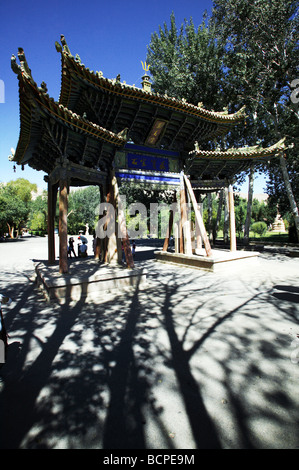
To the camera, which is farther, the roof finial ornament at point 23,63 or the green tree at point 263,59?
the green tree at point 263,59

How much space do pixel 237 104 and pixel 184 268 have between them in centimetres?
1503

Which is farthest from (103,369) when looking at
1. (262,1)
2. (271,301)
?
(262,1)

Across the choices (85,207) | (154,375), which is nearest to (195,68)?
(154,375)

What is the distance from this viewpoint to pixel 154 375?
11.1 feet

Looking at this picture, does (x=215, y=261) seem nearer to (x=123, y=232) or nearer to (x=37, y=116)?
(x=123, y=232)

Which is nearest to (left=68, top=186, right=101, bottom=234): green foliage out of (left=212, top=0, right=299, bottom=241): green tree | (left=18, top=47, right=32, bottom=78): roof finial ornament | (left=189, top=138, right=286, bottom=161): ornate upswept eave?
(left=212, top=0, right=299, bottom=241): green tree

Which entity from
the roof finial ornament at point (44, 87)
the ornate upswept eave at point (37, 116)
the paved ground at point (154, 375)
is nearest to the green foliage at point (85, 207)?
the ornate upswept eave at point (37, 116)

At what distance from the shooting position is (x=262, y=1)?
1423 centimetres

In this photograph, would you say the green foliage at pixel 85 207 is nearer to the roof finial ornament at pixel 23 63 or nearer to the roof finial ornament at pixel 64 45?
the roof finial ornament at pixel 64 45

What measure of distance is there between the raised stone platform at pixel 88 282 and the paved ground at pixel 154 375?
49cm

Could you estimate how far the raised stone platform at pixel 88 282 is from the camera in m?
6.69

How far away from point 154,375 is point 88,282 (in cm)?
416

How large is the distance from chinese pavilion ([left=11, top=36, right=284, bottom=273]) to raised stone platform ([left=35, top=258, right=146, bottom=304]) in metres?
0.50

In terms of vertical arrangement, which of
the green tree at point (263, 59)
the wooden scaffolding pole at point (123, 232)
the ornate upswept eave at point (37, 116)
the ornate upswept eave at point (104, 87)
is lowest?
the wooden scaffolding pole at point (123, 232)
